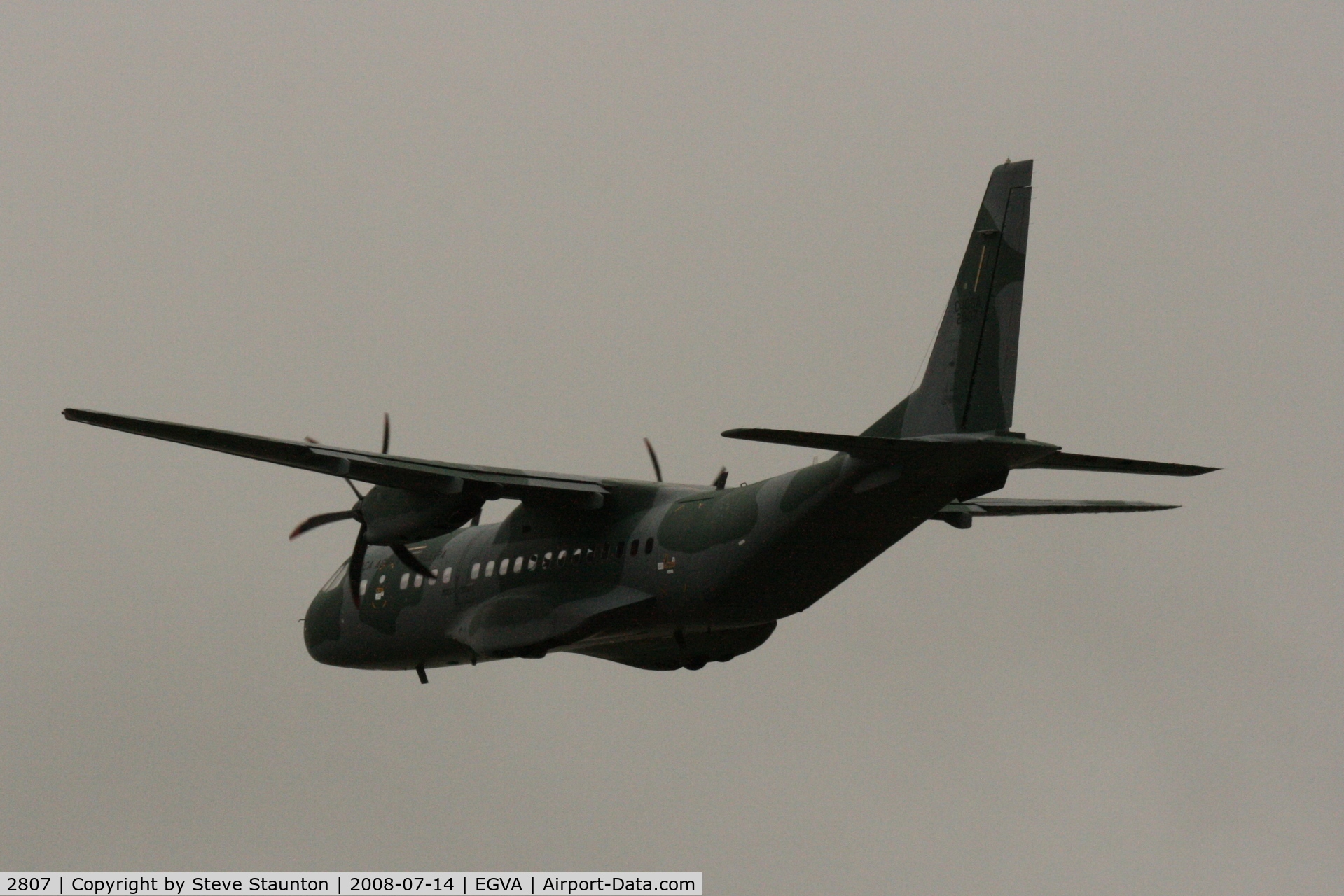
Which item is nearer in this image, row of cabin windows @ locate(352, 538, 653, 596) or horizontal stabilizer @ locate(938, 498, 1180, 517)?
row of cabin windows @ locate(352, 538, 653, 596)

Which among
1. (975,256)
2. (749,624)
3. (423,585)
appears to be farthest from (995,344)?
(423,585)

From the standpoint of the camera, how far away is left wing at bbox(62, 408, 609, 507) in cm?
2878

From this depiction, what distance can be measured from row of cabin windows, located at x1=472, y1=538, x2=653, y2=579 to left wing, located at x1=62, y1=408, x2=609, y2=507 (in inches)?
35.0

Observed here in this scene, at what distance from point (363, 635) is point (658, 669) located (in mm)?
5853

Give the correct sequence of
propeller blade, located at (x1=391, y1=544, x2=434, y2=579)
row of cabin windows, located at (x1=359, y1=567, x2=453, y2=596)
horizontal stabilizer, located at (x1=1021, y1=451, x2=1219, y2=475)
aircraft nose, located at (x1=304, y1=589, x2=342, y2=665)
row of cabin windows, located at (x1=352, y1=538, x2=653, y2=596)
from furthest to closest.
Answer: aircraft nose, located at (x1=304, y1=589, x2=342, y2=665) → row of cabin windows, located at (x1=359, y1=567, x2=453, y2=596) → propeller blade, located at (x1=391, y1=544, x2=434, y2=579) → row of cabin windows, located at (x1=352, y1=538, x2=653, y2=596) → horizontal stabilizer, located at (x1=1021, y1=451, x2=1219, y2=475)

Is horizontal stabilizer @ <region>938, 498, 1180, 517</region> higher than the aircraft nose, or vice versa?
horizontal stabilizer @ <region>938, 498, 1180, 517</region>

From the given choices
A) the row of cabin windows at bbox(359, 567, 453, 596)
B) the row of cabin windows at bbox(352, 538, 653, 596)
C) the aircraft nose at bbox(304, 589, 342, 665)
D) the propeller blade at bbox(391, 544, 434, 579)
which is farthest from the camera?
the aircraft nose at bbox(304, 589, 342, 665)

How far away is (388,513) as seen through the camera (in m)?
31.6

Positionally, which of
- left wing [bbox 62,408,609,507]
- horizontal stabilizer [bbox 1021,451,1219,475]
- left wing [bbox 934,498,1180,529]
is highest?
left wing [bbox 934,498,1180,529]

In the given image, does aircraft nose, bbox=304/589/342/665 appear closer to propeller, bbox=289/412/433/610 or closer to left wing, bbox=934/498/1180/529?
propeller, bbox=289/412/433/610

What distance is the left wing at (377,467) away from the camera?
28.8 m

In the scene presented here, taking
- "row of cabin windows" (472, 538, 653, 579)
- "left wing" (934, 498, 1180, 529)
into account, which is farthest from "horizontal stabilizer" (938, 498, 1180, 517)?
"row of cabin windows" (472, 538, 653, 579)

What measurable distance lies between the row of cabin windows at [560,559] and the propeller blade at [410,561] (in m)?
1.43

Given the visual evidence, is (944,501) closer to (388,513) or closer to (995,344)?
(995,344)
